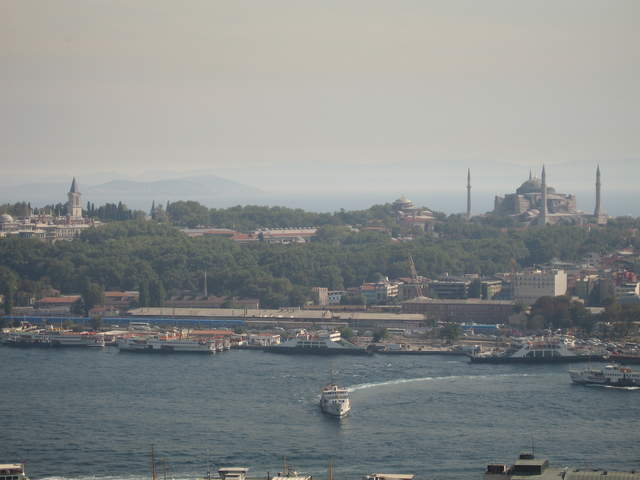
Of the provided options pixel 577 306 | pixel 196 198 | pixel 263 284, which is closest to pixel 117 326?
Answer: pixel 263 284

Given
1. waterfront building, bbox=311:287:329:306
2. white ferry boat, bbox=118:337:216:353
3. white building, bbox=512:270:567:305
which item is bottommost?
white ferry boat, bbox=118:337:216:353

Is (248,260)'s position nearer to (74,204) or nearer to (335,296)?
(335,296)

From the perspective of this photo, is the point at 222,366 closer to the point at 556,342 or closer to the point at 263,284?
the point at 556,342

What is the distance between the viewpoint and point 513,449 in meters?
23.4

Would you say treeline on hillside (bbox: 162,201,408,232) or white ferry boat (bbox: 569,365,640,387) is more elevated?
treeline on hillside (bbox: 162,201,408,232)

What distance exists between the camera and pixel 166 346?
37.8 metres

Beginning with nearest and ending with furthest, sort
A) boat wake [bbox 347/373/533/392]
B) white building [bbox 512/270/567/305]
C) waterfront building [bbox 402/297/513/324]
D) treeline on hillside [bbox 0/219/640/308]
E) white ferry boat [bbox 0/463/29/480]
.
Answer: white ferry boat [bbox 0/463/29/480] < boat wake [bbox 347/373/533/392] < waterfront building [bbox 402/297/513/324] < white building [bbox 512/270/567/305] < treeline on hillside [bbox 0/219/640/308]

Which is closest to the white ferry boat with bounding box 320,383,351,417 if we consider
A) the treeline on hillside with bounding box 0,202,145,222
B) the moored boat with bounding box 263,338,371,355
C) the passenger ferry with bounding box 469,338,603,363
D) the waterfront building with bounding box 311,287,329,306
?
the passenger ferry with bounding box 469,338,603,363

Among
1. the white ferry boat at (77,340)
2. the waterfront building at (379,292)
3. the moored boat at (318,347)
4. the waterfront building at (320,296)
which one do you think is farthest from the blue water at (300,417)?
the waterfront building at (320,296)

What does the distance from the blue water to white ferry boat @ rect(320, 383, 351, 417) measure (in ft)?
0.82

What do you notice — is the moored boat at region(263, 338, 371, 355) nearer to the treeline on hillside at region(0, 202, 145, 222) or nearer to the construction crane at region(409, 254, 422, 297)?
the construction crane at region(409, 254, 422, 297)

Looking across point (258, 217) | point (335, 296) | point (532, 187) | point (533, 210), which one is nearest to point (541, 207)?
point (533, 210)

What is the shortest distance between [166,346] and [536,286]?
1259 cm

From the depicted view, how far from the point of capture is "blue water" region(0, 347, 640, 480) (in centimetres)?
2262
